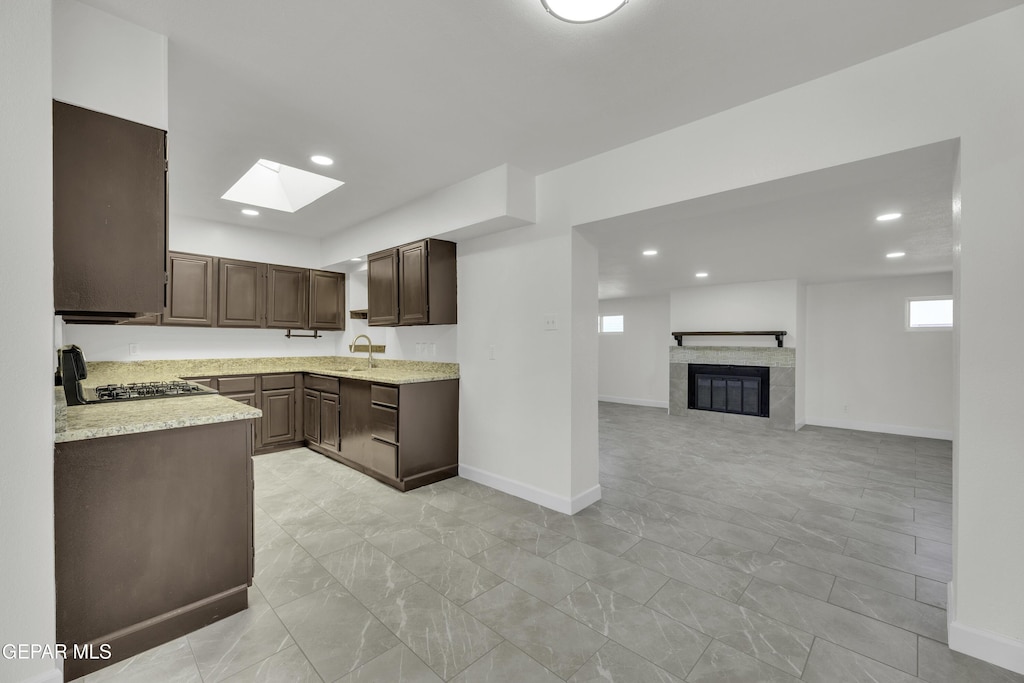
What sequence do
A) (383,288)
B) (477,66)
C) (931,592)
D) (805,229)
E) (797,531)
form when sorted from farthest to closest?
(383,288) < (805,229) < (797,531) < (931,592) < (477,66)

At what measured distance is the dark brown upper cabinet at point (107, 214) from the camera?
1626 mm

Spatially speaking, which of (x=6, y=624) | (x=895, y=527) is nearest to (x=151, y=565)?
(x=6, y=624)

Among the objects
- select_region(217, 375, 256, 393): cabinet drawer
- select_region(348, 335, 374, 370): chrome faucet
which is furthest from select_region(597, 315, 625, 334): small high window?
select_region(217, 375, 256, 393): cabinet drawer

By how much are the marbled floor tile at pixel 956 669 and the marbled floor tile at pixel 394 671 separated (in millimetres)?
1886

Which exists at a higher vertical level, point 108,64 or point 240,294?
point 108,64

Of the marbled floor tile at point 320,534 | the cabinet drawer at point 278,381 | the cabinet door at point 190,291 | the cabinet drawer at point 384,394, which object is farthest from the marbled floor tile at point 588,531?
the cabinet door at point 190,291

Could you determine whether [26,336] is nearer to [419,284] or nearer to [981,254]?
[419,284]

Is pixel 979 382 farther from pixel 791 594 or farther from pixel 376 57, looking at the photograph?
pixel 376 57

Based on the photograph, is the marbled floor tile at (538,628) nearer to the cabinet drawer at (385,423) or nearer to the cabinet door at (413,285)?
the cabinet drawer at (385,423)

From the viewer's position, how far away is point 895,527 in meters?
3.03

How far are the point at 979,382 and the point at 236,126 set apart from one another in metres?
3.90

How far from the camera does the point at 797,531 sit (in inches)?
117

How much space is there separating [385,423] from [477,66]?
282cm

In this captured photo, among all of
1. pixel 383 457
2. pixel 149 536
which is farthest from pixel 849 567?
pixel 149 536
